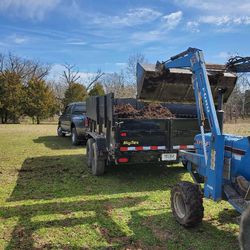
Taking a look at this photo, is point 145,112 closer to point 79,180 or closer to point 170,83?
point 170,83

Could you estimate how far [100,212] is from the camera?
→ 636 cm

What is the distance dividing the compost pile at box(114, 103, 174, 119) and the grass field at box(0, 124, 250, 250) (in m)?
1.48

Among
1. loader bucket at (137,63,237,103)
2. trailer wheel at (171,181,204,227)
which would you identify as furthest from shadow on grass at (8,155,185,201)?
trailer wheel at (171,181,204,227)

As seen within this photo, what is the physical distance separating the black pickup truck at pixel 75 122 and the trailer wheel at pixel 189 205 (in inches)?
368

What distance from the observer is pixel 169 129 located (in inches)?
333

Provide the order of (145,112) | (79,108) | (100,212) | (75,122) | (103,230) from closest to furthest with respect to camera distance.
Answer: (103,230), (100,212), (145,112), (75,122), (79,108)

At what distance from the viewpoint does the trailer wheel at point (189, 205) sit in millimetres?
5230

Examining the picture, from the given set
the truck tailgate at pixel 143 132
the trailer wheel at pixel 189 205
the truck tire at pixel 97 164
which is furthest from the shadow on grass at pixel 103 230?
the truck tire at pixel 97 164

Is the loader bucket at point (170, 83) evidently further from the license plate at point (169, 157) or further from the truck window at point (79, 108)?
the truck window at point (79, 108)

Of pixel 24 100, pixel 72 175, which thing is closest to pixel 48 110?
pixel 24 100

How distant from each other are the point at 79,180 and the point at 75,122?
713 centimetres

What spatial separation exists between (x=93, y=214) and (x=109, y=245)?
132 cm

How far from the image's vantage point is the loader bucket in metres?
7.29

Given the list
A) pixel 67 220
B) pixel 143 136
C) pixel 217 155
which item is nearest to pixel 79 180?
pixel 143 136
